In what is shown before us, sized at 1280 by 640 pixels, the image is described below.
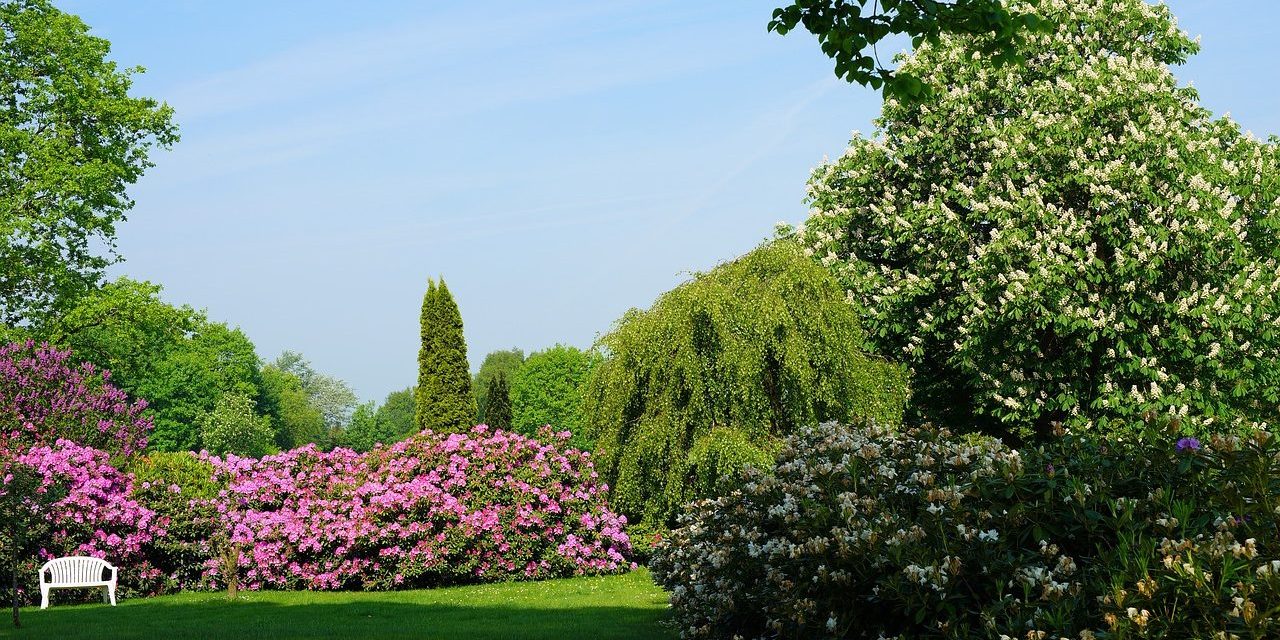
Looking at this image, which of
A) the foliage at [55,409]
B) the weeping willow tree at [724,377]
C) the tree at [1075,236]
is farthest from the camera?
the foliage at [55,409]

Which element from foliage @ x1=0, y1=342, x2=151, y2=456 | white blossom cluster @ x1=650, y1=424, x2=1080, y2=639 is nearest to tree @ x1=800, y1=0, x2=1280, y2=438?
white blossom cluster @ x1=650, y1=424, x2=1080, y2=639

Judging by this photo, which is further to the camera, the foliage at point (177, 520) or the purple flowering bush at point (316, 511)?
the foliage at point (177, 520)

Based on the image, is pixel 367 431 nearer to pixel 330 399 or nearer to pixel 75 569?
pixel 330 399

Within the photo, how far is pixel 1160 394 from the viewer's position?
20.3 metres

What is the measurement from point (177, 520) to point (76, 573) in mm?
2558

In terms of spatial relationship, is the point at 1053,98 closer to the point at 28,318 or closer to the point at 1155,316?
the point at 1155,316

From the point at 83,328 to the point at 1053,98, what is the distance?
83.0 feet

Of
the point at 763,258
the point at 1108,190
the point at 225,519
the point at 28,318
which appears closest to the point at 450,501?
the point at 225,519

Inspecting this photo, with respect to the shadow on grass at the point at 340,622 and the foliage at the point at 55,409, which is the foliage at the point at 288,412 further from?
the shadow on grass at the point at 340,622

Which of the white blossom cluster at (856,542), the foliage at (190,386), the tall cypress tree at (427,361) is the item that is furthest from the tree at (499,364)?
the white blossom cluster at (856,542)

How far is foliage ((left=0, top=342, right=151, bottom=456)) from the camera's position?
22.3 m

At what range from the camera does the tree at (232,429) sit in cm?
6100

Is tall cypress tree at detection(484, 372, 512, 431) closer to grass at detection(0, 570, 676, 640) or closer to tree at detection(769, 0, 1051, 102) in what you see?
grass at detection(0, 570, 676, 640)

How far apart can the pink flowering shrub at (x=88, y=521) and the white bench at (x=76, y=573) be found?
1.27 m
